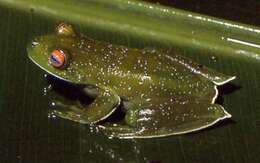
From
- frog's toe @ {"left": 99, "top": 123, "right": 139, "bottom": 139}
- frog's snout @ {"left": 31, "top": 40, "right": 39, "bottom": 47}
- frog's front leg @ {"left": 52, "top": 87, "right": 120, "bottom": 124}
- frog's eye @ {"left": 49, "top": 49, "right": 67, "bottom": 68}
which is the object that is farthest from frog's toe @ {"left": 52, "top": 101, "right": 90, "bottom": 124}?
frog's snout @ {"left": 31, "top": 40, "right": 39, "bottom": 47}

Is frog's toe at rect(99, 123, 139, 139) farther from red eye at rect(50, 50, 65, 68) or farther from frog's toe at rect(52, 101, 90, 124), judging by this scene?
red eye at rect(50, 50, 65, 68)

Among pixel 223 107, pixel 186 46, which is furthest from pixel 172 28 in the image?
pixel 223 107

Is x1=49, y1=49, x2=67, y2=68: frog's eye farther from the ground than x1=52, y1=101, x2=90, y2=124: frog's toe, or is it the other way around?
x1=49, y1=49, x2=67, y2=68: frog's eye

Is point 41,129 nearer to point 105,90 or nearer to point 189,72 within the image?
point 105,90

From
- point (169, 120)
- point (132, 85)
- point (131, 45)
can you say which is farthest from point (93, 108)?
point (131, 45)

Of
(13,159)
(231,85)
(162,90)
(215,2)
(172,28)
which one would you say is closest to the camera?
(13,159)

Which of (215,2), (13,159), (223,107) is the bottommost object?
(13,159)

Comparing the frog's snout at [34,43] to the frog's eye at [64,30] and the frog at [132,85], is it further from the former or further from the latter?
the frog's eye at [64,30]

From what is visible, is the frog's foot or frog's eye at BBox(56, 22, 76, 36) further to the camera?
frog's eye at BBox(56, 22, 76, 36)
